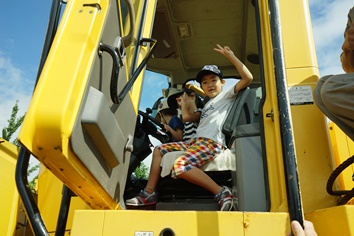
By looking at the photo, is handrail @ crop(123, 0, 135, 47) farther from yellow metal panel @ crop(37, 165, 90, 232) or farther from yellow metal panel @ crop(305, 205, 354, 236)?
yellow metal panel @ crop(305, 205, 354, 236)

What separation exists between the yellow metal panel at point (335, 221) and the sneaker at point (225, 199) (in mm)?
508

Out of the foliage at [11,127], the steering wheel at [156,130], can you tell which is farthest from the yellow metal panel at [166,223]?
the foliage at [11,127]

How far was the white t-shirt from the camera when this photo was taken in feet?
7.12

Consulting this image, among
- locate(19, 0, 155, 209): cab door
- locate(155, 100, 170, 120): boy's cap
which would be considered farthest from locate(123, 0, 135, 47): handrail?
locate(155, 100, 170, 120): boy's cap

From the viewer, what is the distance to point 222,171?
2.10 metres

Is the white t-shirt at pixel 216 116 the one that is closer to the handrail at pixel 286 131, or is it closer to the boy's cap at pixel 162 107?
the handrail at pixel 286 131

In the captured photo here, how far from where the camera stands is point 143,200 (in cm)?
201

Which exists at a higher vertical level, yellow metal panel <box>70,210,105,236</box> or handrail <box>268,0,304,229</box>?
handrail <box>268,0,304,229</box>

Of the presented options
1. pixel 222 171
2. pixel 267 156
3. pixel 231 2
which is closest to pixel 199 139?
pixel 222 171

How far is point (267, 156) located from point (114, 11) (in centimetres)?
96

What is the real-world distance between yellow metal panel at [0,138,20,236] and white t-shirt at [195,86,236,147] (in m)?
1.22

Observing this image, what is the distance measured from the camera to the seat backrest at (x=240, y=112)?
2.11 metres

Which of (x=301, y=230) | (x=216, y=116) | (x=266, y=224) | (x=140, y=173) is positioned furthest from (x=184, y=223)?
(x=140, y=173)

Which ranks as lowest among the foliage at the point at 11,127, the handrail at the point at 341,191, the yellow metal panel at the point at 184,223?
the yellow metal panel at the point at 184,223
